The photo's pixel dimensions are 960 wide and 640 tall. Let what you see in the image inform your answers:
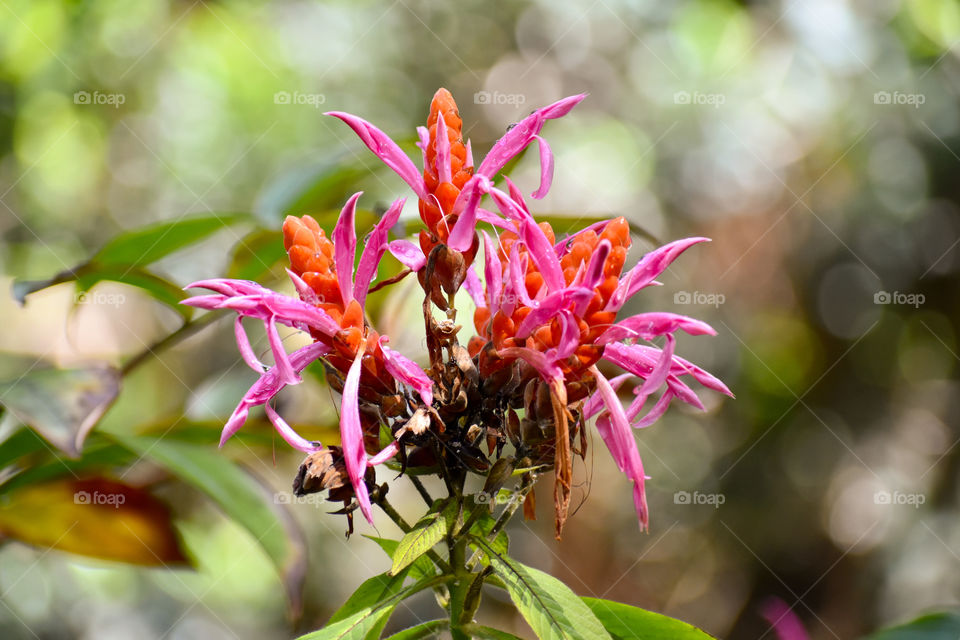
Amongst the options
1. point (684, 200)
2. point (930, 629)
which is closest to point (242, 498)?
point (930, 629)

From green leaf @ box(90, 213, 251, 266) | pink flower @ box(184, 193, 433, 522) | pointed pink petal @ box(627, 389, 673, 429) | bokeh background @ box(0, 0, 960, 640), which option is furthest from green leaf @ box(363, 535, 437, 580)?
bokeh background @ box(0, 0, 960, 640)

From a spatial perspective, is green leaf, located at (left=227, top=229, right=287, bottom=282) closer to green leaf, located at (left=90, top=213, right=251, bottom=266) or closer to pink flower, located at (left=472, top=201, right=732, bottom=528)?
green leaf, located at (left=90, top=213, right=251, bottom=266)

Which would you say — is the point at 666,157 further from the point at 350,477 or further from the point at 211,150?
the point at 350,477

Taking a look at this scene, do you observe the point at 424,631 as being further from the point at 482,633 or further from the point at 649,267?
the point at 649,267

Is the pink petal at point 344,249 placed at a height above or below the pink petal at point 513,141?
below

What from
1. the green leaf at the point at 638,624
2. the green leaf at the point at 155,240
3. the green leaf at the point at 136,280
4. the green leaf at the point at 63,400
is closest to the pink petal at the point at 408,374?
the green leaf at the point at 638,624

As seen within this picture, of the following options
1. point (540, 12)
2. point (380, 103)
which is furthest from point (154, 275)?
point (540, 12)

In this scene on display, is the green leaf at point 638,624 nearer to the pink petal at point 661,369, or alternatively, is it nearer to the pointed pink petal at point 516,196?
the pink petal at point 661,369
